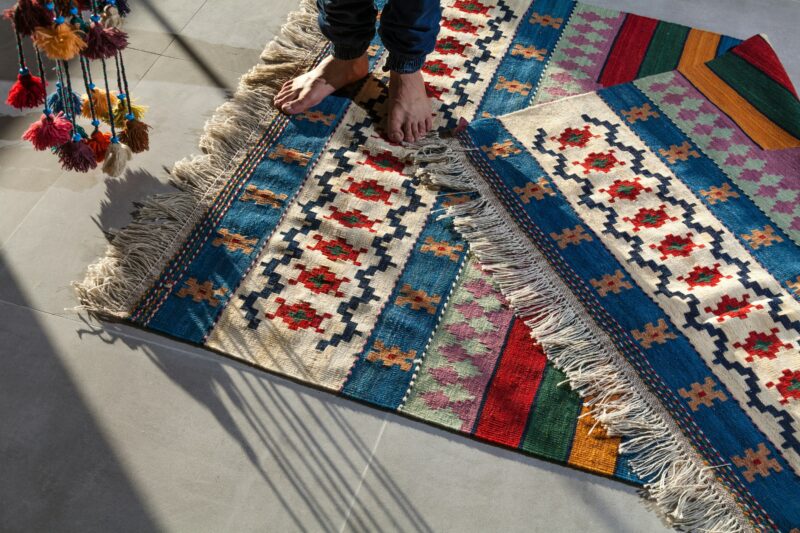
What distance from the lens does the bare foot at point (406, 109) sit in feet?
5.71

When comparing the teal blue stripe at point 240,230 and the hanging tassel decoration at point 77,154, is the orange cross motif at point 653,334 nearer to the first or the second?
the teal blue stripe at point 240,230

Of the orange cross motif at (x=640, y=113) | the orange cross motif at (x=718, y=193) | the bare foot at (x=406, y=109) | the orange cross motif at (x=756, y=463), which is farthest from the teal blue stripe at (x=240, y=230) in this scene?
the orange cross motif at (x=756, y=463)

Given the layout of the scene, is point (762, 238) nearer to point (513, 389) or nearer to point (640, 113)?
point (640, 113)

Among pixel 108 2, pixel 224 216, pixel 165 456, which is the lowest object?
pixel 165 456

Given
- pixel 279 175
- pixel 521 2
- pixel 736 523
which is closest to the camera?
pixel 736 523

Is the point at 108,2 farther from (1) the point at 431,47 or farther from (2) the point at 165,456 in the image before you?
(2) the point at 165,456

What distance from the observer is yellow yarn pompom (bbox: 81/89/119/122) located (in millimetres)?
1538

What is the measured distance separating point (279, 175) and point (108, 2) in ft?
1.48

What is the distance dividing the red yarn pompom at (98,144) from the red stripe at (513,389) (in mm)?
801

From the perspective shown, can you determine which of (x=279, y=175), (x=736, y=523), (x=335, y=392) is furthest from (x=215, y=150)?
(x=736, y=523)

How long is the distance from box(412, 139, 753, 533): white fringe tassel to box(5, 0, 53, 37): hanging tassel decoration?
0.74 meters

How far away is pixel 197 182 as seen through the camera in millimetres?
1646

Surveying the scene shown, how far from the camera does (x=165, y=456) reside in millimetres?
1304

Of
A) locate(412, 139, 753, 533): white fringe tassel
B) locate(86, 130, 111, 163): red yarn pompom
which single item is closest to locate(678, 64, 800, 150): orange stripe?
locate(412, 139, 753, 533): white fringe tassel
